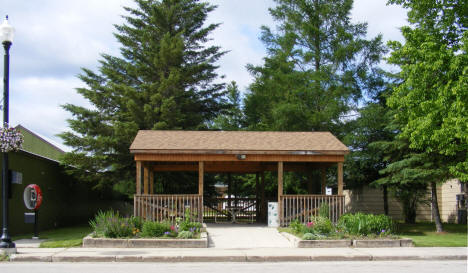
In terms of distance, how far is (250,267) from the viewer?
10.7 meters

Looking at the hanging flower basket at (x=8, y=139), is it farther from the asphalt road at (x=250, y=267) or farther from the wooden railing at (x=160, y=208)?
the wooden railing at (x=160, y=208)

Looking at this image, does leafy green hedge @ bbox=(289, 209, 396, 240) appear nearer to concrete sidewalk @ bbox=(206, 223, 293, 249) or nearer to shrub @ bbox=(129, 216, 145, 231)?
concrete sidewalk @ bbox=(206, 223, 293, 249)

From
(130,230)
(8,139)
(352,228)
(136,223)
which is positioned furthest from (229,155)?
(8,139)

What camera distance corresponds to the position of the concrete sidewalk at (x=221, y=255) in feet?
38.0

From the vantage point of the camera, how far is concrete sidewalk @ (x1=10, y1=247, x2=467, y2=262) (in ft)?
38.0

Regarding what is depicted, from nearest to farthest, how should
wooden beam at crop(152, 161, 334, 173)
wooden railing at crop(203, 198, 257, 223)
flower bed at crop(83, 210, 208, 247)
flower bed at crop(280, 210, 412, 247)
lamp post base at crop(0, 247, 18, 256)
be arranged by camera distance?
lamp post base at crop(0, 247, 18, 256) < flower bed at crop(83, 210, 208, 247) < flower bed at crop(280, 210, 412, 247) < wooden beam at crop(152, 161, 334, 173) < wooden railing at crop(203, 198, 257, 223)

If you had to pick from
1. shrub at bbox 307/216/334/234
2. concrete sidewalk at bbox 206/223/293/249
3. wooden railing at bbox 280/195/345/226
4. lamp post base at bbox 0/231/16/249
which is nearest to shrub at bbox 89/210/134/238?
concrete sidewalk at bbox 206/223/293/249

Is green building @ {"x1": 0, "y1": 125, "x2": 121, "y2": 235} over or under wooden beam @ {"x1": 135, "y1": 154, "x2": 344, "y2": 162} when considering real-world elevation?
under

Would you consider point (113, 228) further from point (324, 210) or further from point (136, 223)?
point (324, 210)

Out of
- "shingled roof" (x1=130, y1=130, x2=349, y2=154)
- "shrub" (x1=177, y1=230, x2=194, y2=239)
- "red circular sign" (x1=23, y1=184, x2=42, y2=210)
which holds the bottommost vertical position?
"shrub" (x1=177, y1=230, x2=194, y2=239)

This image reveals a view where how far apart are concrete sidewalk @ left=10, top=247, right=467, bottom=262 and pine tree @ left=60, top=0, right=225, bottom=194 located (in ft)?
37.0

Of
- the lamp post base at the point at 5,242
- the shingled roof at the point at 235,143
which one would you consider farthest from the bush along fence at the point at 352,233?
the lamp post base at the point at 5,242

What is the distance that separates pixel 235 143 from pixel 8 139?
8664mm

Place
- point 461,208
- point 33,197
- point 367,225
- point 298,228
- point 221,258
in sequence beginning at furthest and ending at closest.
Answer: point 461,208
point 33,197
point 298,228
point 367,225
point 221,258
